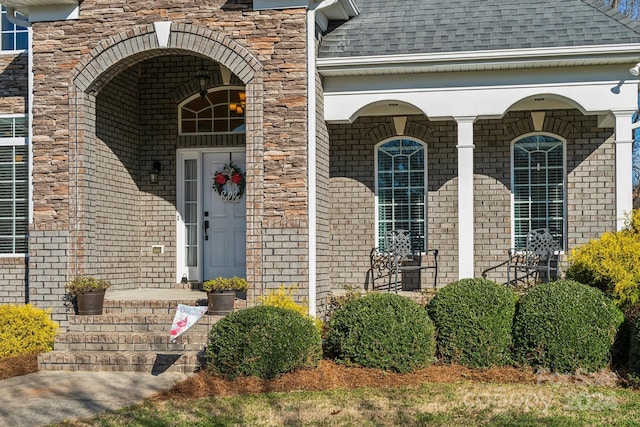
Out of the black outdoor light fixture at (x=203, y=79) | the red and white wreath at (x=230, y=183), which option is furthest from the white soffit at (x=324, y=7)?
the red and white wreath at (x=230, y=183)

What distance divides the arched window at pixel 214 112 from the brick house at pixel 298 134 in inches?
1.0

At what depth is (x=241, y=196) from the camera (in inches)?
511

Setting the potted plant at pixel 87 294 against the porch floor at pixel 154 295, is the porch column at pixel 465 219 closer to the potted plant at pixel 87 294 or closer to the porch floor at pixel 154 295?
the porch floor at pixel 154 295

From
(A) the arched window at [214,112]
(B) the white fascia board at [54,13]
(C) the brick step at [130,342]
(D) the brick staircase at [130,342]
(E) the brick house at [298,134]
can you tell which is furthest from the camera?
(A) the arched window at [214,112]

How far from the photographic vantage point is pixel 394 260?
12.7 meters

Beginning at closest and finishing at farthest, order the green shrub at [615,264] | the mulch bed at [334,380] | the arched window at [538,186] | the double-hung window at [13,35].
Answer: the mulch bed at [334,380], the green shrub at [615,264], the arched window at [538,186], the double-hung window at [13,35]

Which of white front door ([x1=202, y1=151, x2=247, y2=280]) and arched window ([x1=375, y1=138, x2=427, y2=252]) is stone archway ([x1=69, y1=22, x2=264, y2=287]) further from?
arched window ([x1=375, y1=138, x2=427, y2=252])

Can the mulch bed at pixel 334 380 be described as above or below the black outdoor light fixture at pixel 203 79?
below

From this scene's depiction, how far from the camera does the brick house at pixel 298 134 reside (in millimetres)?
10859

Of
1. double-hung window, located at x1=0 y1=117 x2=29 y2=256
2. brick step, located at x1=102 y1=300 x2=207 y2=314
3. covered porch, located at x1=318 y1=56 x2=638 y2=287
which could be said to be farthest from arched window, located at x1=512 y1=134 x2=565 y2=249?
double-hung window, located at x1=0 y1=117 x2=29 y2=256

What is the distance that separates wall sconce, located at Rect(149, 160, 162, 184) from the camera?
1309 centimetres

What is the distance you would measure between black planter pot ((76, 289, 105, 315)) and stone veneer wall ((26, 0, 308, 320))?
442 millimetres

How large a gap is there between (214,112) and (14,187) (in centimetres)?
318

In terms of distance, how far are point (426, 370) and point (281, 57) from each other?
4421 mm
